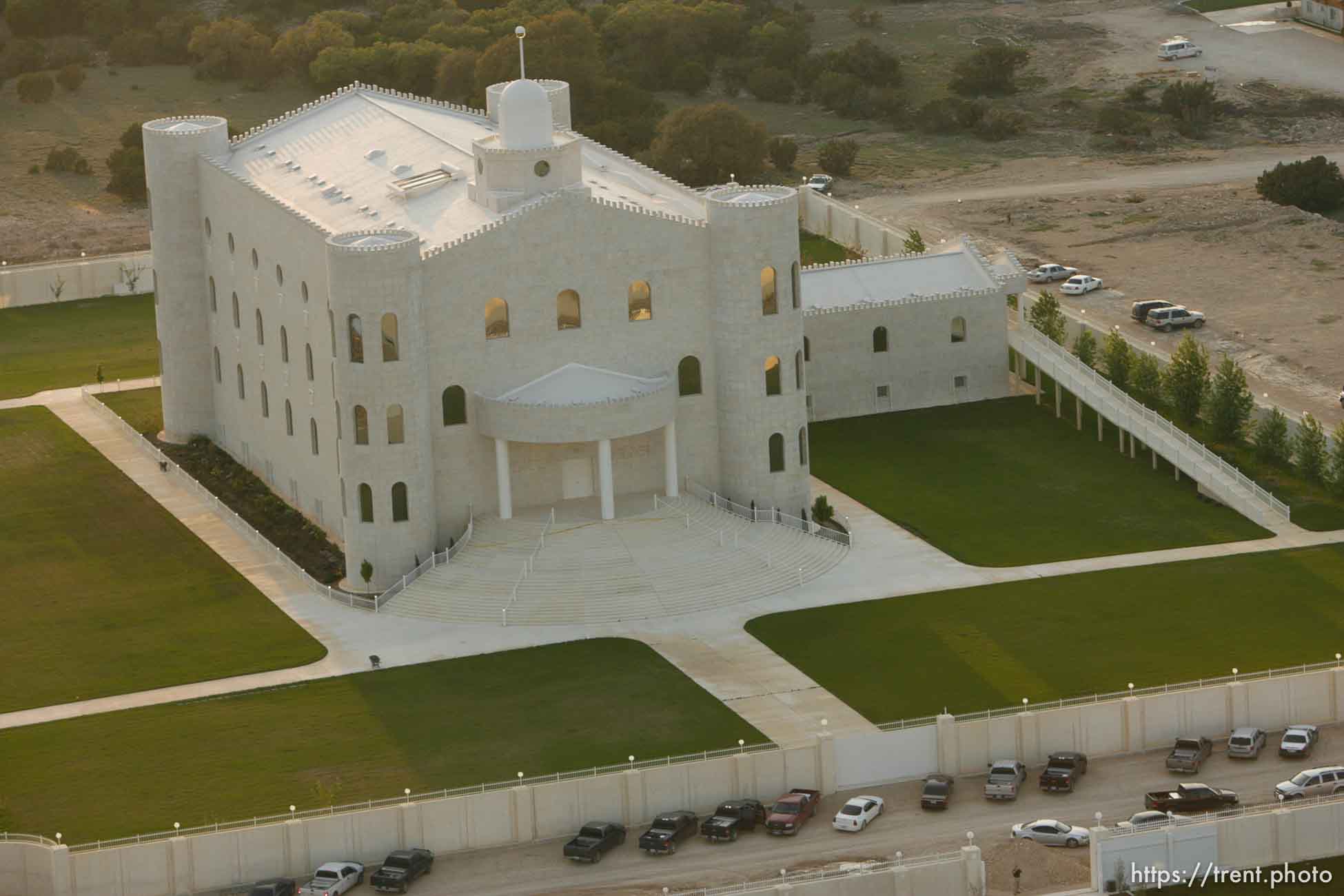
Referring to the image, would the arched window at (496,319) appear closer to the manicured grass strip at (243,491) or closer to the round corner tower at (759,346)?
the round corner tower at (759,346)

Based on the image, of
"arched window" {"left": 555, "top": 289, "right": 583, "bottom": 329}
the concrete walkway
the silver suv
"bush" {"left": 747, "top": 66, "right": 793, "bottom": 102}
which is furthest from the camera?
"bush" {"left": 747, "top": 66, "right": 793, "bottom": 102}

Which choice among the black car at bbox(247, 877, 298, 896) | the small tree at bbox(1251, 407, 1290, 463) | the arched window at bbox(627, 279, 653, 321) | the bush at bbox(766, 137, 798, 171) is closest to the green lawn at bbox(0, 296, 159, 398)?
the arched window at bbox(627, 279, 653, 321)

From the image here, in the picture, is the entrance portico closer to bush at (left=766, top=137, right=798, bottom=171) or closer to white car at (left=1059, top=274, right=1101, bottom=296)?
white car at (left=1059, top=274, right=1101, bottom=296)

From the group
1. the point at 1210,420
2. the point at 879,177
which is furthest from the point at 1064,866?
the point at 879,177

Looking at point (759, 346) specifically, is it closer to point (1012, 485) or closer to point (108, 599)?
point (1012, 485)

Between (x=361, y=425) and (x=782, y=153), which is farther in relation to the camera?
(x=782, y=153)

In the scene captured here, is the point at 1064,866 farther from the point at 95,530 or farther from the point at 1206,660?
the point at 95,530

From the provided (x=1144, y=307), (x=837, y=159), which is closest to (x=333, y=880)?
(x=1144, y=307)
